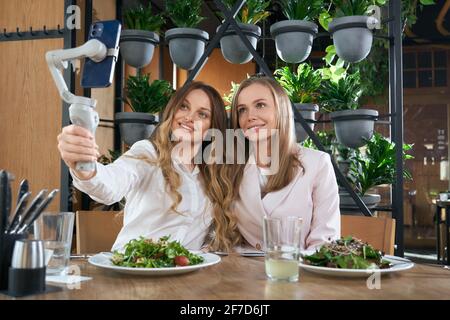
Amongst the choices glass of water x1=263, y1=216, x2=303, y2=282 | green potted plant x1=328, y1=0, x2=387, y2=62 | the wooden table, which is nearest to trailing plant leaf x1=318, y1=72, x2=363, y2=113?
green potted plant x1=328, y1=0, x2=387, y2=62

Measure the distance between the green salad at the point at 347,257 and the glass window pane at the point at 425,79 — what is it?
7.04 meters

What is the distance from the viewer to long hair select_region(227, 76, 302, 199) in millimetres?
1791

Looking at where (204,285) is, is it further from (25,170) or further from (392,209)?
(25,170)

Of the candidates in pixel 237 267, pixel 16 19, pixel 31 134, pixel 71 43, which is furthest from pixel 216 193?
pixel 16 19

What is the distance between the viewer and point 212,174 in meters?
1.78

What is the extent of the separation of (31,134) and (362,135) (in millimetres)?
1820

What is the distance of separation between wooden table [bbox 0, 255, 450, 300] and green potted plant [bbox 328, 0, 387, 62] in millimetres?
1378

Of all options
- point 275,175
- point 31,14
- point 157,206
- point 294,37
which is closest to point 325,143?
point 294,37

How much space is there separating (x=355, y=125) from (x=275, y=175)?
78 cm

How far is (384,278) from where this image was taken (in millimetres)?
1053

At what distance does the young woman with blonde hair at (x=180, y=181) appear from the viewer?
1703 millimetres
